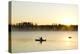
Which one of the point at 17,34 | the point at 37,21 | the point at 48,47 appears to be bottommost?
the point at 48,47

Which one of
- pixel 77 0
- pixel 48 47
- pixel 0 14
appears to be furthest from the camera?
pixel 77 0

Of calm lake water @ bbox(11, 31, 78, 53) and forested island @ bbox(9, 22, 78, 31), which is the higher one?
forested island @ bbox(9, 22, 78, 31)

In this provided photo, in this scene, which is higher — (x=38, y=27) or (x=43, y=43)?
(x=38, y=27)

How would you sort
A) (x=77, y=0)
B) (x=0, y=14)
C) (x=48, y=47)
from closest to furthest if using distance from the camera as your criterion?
(x=0, y=14) → (x=48, y=47) → (x=77, y=0)

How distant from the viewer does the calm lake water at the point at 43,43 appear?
5.79 feet

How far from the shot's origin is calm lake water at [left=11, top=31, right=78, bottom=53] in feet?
5.79

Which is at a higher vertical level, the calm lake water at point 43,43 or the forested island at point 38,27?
the forested island at point 38,27

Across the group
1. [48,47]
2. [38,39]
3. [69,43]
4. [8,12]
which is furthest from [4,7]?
[69,43]

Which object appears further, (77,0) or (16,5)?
(77,0)

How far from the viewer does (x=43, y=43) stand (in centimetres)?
185

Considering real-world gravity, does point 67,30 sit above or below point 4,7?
below

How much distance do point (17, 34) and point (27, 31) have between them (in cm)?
10

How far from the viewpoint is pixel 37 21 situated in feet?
6.01

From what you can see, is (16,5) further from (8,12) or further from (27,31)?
(27,31)
